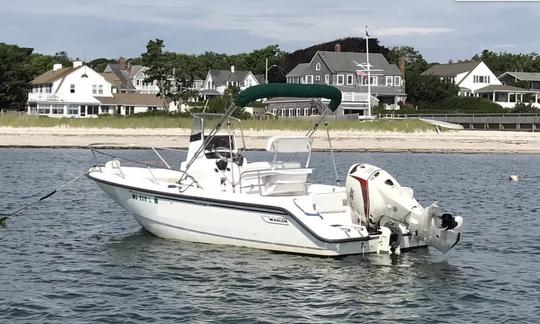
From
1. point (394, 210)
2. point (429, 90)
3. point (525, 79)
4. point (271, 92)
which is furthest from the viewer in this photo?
point (525, 79)

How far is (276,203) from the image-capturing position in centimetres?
1585

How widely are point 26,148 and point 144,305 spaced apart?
44.1m

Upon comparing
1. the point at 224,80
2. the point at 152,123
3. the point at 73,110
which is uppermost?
the point at 224,80

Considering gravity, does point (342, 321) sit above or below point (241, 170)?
below

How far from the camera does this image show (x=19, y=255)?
1655 cm

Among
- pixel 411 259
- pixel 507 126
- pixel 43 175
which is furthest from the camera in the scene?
pixel 507 126

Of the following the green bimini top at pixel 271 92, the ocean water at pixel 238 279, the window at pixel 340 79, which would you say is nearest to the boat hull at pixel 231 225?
the ocean water at pixel 238 279

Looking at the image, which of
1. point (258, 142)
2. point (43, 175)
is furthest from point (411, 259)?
point (258, 142)

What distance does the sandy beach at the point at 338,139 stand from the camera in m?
56.3

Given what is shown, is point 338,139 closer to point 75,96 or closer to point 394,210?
point 75,96

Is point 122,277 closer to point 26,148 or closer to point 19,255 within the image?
point 19,255

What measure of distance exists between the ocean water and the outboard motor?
2.20 ft

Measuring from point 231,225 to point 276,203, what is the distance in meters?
1.30

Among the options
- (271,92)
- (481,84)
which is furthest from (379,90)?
(271,92)
